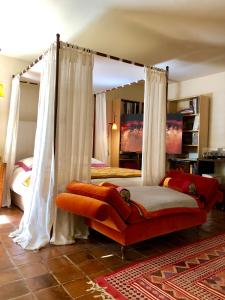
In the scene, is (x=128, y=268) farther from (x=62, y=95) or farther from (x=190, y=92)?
(x=190, y=92)

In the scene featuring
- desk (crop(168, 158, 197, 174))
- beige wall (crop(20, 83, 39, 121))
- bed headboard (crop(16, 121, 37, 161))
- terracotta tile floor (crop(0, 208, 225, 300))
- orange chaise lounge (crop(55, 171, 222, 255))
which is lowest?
terracotta tile floor (crop(0, 208, 225, 300))

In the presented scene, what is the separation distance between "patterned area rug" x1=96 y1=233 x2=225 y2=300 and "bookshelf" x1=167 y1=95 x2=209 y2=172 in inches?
110

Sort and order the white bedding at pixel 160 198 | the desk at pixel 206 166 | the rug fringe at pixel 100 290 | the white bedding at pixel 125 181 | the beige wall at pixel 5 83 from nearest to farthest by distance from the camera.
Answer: the rug fringe at pixel 100 290 < the white bedding at pixel 160 198 < the white bedding at pixel 125 181 < the beige wall at pixel 5 83 < the desk at pixel 206 166

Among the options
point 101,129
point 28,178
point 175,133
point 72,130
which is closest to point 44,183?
point 72,130

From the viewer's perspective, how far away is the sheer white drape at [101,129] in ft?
16.9

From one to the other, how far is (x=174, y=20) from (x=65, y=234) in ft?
9.12

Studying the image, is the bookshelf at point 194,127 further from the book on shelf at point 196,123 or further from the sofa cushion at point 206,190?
the sofa cushion at point 206,190

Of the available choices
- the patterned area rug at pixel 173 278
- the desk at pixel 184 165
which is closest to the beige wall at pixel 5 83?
the patterned area rug at pixel 173 278

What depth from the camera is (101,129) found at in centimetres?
521

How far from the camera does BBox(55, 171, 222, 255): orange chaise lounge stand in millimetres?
2262

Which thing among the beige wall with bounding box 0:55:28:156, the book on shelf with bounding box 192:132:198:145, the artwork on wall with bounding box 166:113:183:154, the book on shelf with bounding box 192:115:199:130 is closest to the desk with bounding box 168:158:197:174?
the artwork on wall with bounding box 166:113:183:154

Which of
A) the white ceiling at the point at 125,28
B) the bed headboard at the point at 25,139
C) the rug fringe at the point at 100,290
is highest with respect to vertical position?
the white ceiling at the point at 125,28

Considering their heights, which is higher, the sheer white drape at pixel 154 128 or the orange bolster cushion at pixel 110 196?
the sheer white drape at pixel 154 128

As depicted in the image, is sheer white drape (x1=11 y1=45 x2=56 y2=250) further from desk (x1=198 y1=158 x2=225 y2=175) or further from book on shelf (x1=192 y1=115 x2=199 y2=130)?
book on shelf (x1=192 y1=115 x2=199 y2=130)
